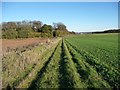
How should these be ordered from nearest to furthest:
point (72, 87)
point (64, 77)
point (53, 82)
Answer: point (72, 87), point (53, 82), point (64, 77)

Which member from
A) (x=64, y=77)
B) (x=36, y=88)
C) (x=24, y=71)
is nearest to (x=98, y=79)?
(x=64, y=77)

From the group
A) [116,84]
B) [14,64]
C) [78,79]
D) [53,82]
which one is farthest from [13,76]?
[116,84]

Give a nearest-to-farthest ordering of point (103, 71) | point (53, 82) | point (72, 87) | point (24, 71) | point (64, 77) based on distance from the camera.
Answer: point (72, 87) → point (53, 82) → point (64, 77) → point (103, 71) → point (24, 71)

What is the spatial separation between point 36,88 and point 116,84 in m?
3.55

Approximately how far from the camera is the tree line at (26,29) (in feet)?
211

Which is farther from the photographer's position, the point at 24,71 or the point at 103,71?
the point at 24,71

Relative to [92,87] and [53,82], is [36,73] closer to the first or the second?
[53,82]

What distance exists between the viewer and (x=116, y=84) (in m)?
10.7

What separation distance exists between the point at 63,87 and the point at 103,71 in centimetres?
427

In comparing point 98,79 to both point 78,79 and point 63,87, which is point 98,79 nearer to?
point 78,79

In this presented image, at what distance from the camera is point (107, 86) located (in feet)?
33.8

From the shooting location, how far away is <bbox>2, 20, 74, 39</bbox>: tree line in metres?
64.3

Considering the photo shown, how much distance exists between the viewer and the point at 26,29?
266 feet

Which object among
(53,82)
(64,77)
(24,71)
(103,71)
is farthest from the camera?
(24,71)
